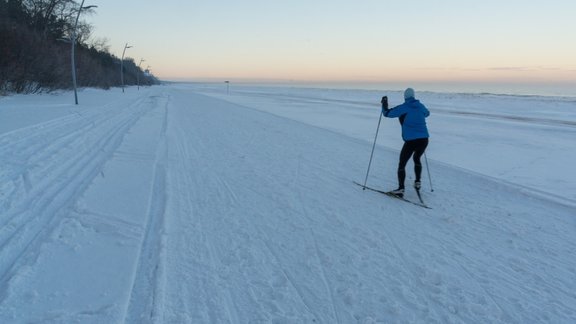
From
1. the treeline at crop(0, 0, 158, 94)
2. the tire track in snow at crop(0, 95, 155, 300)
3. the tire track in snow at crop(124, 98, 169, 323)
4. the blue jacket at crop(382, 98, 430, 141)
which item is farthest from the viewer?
the treeline at crop(0, 0, 158, 94)

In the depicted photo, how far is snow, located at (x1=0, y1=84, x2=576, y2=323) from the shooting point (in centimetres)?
363

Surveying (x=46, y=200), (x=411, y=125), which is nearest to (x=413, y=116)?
(x=411, y=125)

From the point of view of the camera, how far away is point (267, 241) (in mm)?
5047

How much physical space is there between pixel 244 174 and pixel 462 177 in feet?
16.4

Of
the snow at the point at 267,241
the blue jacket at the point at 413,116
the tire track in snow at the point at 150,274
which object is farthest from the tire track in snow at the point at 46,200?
the blue jacket at the point at 413,116

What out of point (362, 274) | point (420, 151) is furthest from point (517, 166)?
point (362, 274)

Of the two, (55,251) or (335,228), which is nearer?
(55,251)

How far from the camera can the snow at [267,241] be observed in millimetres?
3629

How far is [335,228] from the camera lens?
5676mm

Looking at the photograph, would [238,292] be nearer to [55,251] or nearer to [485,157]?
[55,251]

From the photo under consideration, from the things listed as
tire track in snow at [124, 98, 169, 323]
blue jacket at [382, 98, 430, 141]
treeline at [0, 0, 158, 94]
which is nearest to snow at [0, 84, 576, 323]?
tire track in snow at [124, 98, 169, 323]

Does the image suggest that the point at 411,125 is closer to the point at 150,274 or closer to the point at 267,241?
the point at 267,241

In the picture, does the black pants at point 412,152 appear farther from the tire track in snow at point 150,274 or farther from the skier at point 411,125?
the tire track in snow at point 150,274

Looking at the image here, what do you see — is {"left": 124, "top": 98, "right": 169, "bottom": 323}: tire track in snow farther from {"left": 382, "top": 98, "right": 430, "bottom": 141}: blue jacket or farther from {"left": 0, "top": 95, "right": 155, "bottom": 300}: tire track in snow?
{"left": 382, "top": 98, "right": 430, "bottom": 141}: blue jacket
